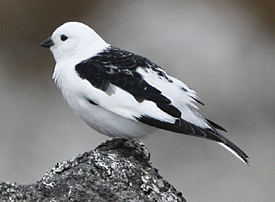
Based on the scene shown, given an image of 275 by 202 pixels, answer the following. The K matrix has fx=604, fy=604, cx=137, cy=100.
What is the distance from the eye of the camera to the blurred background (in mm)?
8406

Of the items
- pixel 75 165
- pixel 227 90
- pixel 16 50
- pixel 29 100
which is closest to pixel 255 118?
pixel 227 90

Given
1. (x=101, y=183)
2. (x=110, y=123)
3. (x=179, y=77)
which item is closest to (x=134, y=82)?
(x=110, y=123)

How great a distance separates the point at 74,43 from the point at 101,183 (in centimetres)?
213

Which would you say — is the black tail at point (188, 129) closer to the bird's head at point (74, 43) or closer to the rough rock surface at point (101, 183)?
the rough rock surface at point (101, 183)

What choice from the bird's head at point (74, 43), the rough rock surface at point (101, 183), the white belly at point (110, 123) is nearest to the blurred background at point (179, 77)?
the bird's head at point (74, 43)

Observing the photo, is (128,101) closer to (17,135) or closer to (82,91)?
(82,91)

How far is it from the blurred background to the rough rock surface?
11.8ft

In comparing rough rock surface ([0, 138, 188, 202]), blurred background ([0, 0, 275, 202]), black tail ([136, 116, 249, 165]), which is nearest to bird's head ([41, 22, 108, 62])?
black tail ([136, 116, 249, 165])

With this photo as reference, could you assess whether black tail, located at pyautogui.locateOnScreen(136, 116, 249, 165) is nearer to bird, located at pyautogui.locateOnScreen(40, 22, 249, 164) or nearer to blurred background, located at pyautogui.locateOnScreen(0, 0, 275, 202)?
bird, located at pyautogui.locateOnScreen(40, 22, 249, 164)

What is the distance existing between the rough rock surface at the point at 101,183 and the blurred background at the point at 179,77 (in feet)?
11.8

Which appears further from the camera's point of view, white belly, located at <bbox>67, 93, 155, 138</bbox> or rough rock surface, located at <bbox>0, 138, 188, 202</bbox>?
white belly, located at <bbox>67, 93, 155, 138</bbox>

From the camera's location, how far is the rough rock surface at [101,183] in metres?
3.69

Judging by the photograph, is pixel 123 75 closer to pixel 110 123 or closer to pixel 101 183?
pixel 110 123

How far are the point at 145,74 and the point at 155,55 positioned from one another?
15.4 feet
